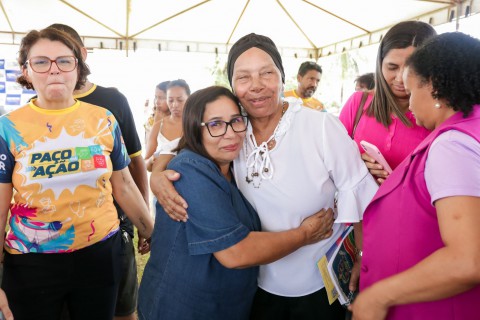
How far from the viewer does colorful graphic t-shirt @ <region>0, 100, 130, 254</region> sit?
1575mm

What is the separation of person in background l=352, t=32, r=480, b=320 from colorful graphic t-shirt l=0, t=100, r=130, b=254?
1.34m

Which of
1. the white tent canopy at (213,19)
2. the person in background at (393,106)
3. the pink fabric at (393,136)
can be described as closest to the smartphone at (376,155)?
the person in background at (393,106)

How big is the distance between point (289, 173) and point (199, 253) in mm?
537

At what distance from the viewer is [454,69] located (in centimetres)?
106

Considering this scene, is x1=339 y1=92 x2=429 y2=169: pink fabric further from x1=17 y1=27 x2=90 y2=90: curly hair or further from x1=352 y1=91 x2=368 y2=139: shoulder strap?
x1=17 y1=27 x2=90 y2=90: curly hair

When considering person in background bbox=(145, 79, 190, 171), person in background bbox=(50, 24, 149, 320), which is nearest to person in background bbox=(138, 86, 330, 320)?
person in background bbox=(50, 24, 149, 320)

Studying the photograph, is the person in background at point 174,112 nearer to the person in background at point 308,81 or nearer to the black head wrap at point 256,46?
the person in background at point 308,81

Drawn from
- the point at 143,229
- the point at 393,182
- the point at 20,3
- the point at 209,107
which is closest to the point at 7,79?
the point at 20,3

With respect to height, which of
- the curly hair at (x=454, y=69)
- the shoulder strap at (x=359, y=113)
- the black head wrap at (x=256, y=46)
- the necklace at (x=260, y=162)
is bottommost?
the necklace at (x=260, y=162)

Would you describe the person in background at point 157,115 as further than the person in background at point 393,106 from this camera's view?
Yes

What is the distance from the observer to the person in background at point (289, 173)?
1.52 m

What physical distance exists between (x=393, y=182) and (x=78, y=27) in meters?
6.51

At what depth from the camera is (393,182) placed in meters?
1.20

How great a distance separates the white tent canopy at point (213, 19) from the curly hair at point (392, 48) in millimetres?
3909
